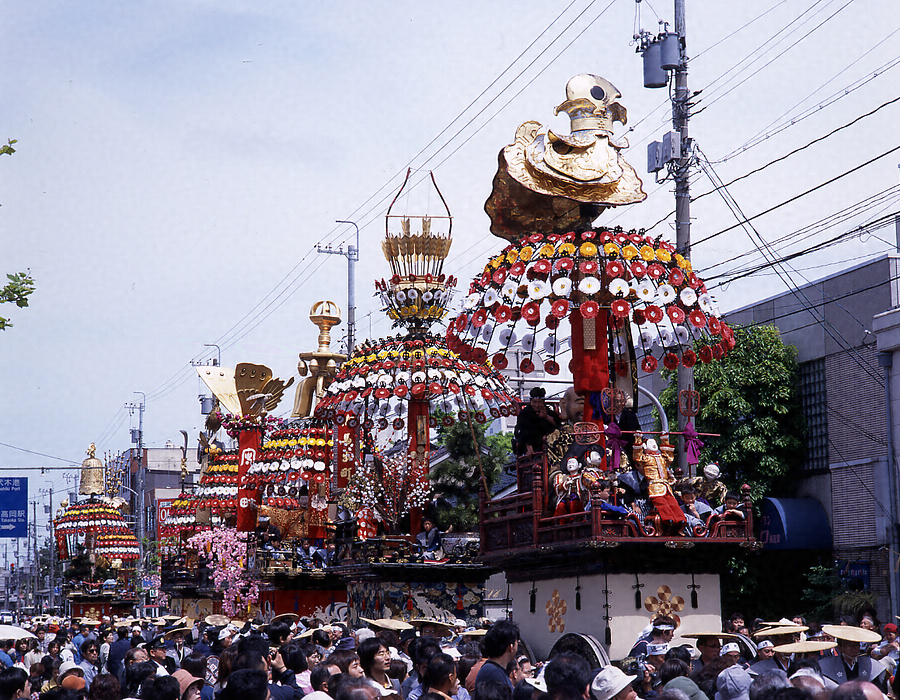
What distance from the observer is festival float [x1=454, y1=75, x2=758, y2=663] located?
15.3 meters

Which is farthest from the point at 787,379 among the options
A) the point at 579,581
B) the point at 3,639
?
the point at 3,639

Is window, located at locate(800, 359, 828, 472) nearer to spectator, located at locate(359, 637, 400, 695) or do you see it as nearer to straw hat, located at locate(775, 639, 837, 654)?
straw hat, located at locate(775, 639, 837, 654)

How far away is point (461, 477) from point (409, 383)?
752 cm

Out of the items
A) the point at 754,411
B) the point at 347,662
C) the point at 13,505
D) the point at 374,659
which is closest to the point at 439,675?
the point at 374,659

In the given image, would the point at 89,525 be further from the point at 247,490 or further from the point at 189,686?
the point at 189,686

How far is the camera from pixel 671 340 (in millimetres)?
17062

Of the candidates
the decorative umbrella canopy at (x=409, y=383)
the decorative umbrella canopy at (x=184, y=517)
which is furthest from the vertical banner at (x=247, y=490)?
the decorative umbrella canopy at (x=409, y=383)

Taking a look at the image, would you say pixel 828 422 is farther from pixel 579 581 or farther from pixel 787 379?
pixel 579 581

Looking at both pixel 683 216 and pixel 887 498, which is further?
pixel 887 498

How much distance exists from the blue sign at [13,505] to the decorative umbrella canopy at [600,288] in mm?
26010

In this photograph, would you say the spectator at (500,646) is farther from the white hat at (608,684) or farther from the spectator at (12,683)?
the spectator at (12,683)

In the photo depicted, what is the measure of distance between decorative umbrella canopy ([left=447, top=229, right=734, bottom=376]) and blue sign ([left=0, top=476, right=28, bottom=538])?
2601cm

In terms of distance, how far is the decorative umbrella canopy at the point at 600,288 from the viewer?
16.2m

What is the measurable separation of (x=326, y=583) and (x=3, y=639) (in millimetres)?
14728
